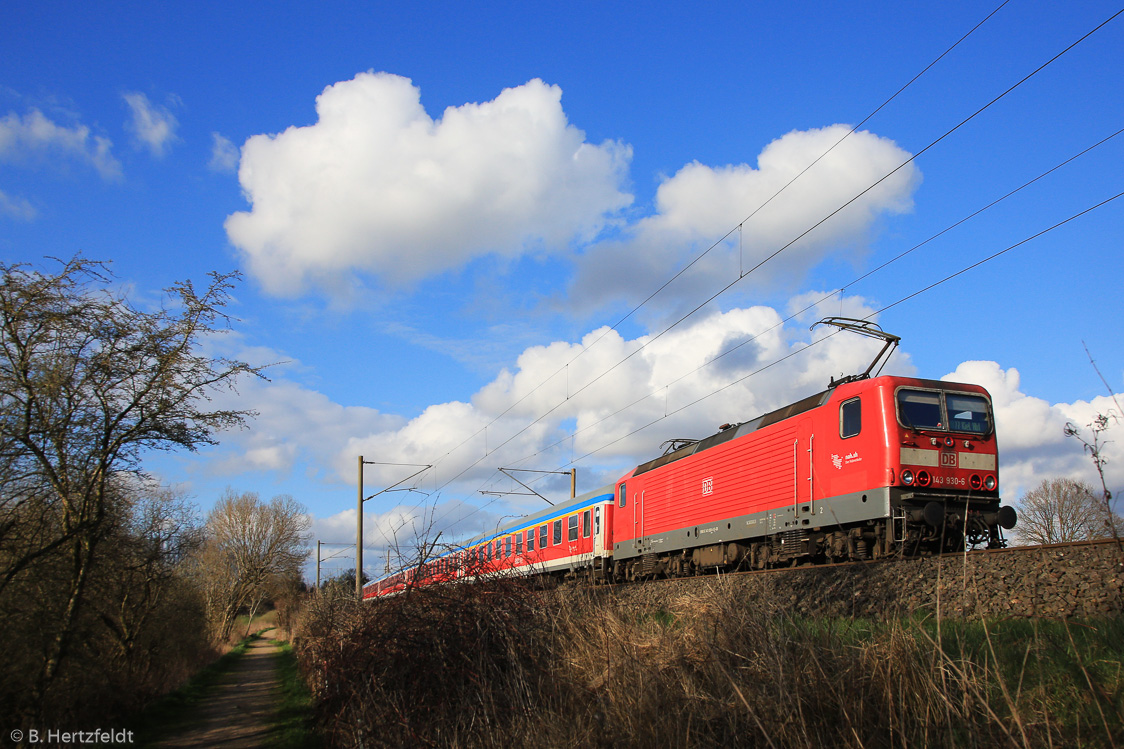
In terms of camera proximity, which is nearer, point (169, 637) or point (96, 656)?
point (96, 656)

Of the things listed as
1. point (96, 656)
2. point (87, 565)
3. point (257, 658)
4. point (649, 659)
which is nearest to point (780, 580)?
point (649, 659)

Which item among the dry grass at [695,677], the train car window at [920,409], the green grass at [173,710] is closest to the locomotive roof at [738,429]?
the train car window at [920,409]

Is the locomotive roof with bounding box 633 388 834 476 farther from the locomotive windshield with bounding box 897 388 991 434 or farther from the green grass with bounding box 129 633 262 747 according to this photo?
the green grass with bounding box 129 633 262 747

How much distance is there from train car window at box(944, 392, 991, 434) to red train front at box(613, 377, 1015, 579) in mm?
25

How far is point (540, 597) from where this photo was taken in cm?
877

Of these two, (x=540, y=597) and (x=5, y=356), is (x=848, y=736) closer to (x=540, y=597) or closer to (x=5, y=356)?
(x=540, y=597)

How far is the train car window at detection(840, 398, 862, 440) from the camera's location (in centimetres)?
1390

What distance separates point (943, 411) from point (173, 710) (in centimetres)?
1775

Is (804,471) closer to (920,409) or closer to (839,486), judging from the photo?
(839,486)

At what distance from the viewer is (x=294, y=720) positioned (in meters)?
13.4

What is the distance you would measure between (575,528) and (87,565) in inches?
732

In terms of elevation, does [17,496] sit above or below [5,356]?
below

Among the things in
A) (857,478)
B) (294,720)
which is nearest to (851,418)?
(857,478)

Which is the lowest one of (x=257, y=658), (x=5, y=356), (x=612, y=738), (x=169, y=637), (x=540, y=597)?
(x=257, y=658)
